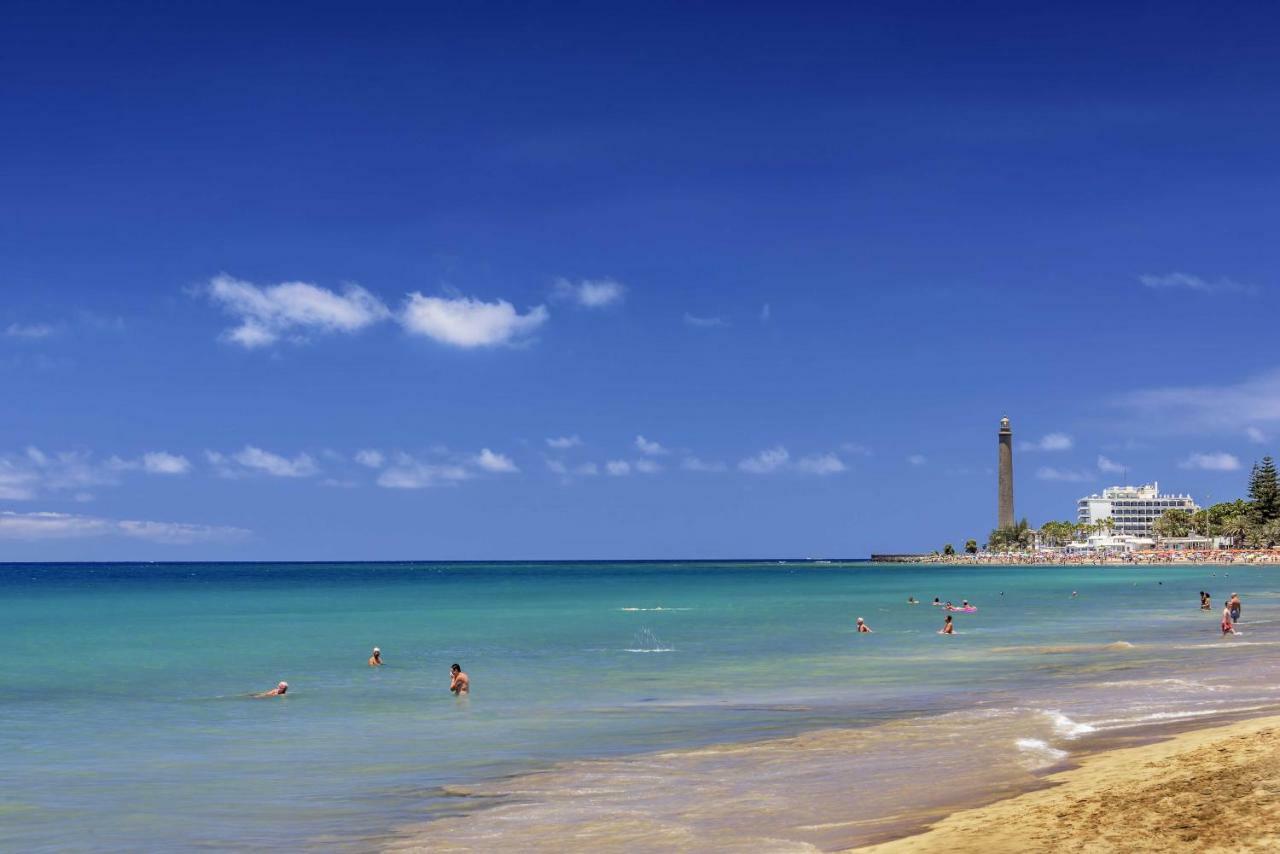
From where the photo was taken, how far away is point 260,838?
609 inches

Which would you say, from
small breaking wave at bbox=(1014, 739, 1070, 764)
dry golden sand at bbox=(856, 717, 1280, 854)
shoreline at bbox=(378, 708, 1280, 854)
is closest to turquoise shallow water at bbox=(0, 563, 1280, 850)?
small breaking wave at bbox=(1014, 739, 1070, 764)

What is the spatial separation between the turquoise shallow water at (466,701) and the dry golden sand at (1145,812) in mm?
2671

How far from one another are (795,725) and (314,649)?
32.3m

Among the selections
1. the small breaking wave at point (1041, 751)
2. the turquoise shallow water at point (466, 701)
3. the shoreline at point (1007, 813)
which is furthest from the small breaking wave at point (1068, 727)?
the shoreline at point (1007, 813)

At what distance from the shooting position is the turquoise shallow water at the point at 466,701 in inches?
708

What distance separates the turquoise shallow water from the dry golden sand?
8.76 feet

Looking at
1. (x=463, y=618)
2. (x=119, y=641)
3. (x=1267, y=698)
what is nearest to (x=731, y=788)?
(x=1267, y=698)

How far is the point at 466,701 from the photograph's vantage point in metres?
30.7

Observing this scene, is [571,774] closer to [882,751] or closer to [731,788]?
[731,788]

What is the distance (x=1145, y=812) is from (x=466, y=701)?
68.2 ft

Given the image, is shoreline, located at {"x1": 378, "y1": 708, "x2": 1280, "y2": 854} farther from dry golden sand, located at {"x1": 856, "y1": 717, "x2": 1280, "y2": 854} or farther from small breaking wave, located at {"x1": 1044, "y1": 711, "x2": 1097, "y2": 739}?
small breaking wave, located at {"x1": 1044, "y1": 711, "x2": 1097, "y2": 739}

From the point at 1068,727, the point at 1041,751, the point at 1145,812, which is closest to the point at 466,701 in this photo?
the point at 1068,727

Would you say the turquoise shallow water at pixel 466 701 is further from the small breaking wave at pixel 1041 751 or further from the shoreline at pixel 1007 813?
the shoreline at pixel 1007 813

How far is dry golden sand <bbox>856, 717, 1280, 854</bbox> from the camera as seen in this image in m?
11.5
